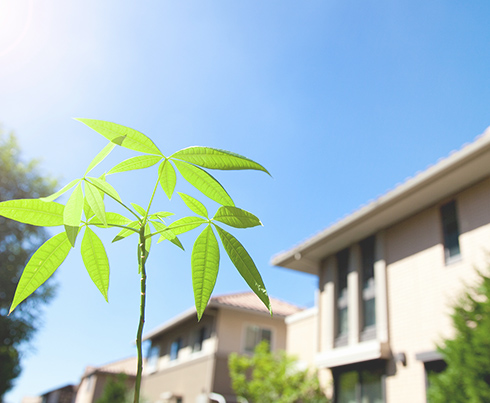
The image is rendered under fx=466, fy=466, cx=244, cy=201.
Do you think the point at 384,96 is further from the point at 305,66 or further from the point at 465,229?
the point at 465,229

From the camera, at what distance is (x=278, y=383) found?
451 inches

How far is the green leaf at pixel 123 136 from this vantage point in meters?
0.58

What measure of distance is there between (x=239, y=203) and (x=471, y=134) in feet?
28.0

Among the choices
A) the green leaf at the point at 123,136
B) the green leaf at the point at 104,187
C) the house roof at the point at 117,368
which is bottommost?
the green leaf at the point at 104,187

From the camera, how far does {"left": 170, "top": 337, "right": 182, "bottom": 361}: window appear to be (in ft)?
64.7

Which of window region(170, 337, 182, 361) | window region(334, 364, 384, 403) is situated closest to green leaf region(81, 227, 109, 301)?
window region(334, 364, 384, 403)

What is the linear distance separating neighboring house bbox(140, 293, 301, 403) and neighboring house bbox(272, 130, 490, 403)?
4.97 metres

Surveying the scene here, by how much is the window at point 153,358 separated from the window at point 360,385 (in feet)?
42.5

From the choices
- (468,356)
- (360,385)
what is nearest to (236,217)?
(468,356)

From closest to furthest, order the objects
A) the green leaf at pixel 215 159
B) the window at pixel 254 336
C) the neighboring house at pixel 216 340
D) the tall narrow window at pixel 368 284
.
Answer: the green leaf at pixel 215 159, the tall narrow window at pixel 368 284, the neighboring house at pixel 216 340, the window at pixel 254 336

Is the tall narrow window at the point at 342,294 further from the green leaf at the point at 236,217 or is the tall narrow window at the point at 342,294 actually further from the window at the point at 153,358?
the window at the point at 153,358

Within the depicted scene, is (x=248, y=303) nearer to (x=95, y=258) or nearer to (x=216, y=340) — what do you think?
(x=216, y=340)

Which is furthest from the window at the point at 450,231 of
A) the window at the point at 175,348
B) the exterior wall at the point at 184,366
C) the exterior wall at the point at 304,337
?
the window at the point at 175,348

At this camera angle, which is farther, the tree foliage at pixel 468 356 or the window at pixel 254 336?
the window at pixel 254 336
